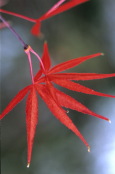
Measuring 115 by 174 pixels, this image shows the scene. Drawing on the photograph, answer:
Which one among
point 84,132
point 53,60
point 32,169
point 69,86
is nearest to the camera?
point 69,86

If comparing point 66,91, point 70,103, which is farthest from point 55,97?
point 66,91

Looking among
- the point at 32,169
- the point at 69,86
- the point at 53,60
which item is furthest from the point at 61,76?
the point at 53,60

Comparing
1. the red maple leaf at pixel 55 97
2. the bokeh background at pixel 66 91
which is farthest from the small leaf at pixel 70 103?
the bokeh background at pixel 66 91

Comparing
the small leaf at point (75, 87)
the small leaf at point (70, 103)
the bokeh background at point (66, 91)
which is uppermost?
the bokeh background at point (66, 91)

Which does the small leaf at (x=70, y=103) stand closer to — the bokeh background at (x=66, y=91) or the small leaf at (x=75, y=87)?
the small leaf at (x=75, y=87)

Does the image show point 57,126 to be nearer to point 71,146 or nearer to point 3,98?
point 71,146

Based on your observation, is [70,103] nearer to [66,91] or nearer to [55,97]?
[55,97]

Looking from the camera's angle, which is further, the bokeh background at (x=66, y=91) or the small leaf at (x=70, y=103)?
the bokeh background at (x=66, y=91)

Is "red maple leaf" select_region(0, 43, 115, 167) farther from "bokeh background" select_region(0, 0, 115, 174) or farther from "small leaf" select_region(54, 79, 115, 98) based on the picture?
"bokeh background" select_region(0, 0, 115, 174)
